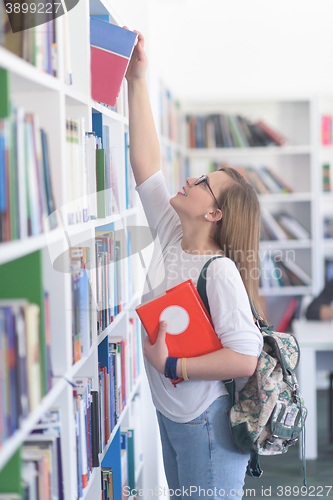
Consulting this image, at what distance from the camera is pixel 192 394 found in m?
1.29

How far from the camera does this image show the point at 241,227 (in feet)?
4.49

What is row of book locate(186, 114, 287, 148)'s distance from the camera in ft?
13.0

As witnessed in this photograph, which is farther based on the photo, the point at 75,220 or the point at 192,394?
the point at 192,394

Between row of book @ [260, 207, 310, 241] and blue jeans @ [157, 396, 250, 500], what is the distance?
9.09 ft

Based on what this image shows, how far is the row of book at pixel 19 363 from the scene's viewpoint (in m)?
0.74

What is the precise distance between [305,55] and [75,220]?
3.52 metres

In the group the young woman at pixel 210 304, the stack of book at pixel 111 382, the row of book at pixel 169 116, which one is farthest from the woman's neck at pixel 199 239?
the row of book at pixel 169 116

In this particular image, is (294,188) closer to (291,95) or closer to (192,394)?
(291,95)

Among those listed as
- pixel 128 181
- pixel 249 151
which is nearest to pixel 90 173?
pixel 128 181

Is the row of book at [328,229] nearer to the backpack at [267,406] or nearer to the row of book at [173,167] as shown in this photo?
the row of book at [173,167]

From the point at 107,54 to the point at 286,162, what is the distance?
3.08 meters

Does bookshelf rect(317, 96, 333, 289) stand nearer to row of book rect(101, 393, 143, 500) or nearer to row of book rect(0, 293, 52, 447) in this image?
row of book rect(101, 393, 143, 500)

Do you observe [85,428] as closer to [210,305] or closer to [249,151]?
[210,305]

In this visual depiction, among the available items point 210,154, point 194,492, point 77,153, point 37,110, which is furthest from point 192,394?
point 210,154
